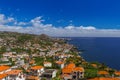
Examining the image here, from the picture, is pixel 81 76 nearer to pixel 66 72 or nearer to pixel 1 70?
pixel 66 72

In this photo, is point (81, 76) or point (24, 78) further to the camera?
point (81, 76)

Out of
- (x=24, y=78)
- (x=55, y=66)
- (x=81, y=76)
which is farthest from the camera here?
(x=55, y=66)

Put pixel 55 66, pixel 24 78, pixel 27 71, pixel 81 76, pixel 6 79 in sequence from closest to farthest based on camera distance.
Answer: pixel 6 79
pixel 24 78
pixel 81 76
pixel 27 71
pixel 55 66

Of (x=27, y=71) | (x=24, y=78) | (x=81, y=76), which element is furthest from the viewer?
(x=27, y=71)

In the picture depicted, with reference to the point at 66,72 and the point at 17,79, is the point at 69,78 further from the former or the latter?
the point at 17,79

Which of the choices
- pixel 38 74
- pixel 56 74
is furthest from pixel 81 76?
pixel 38 74

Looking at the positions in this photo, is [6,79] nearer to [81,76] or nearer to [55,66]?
[81,76]

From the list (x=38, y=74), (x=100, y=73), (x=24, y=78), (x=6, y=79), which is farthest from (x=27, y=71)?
(x=100, y=73)

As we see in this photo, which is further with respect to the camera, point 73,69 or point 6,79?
point 73,69
